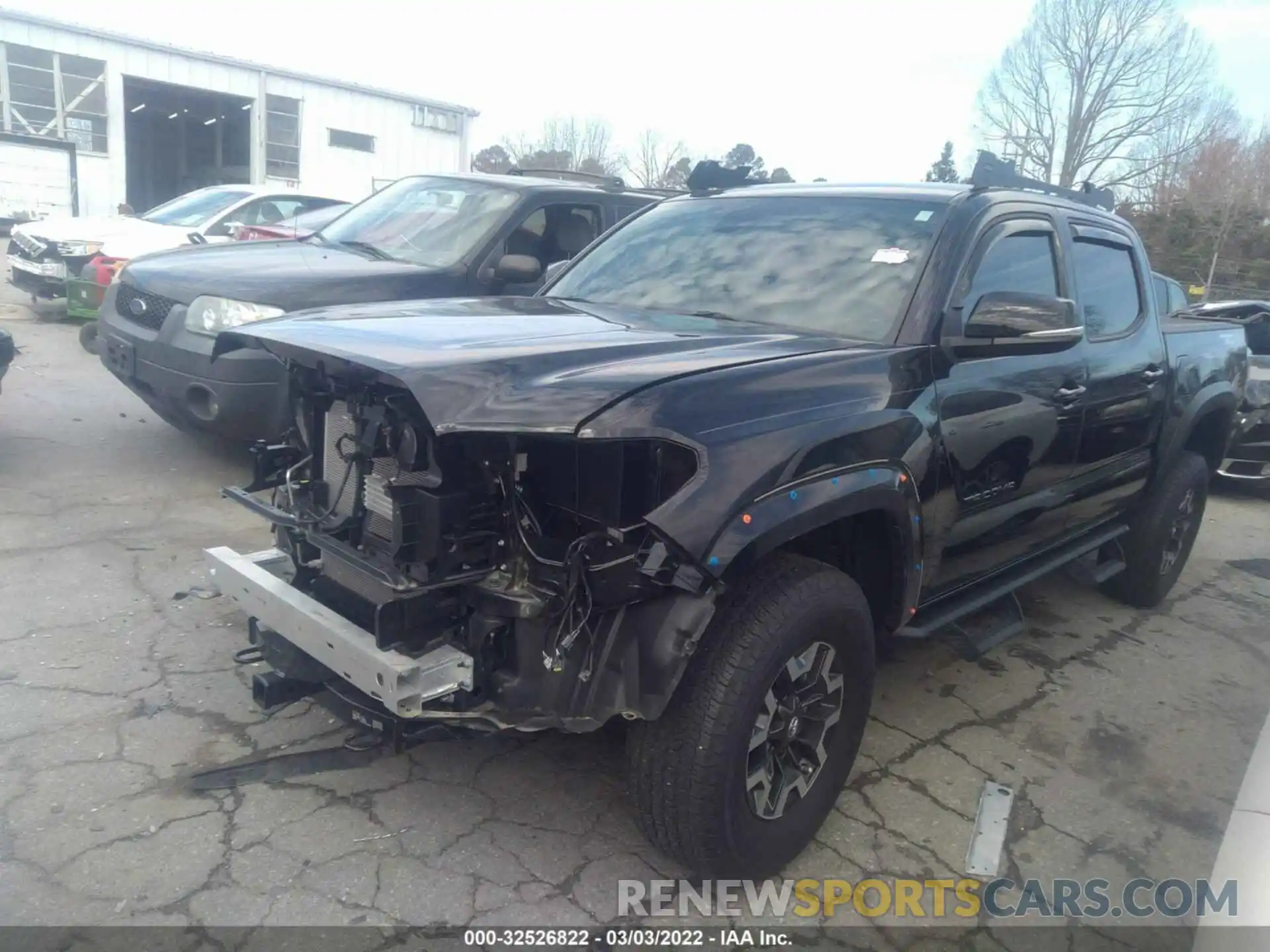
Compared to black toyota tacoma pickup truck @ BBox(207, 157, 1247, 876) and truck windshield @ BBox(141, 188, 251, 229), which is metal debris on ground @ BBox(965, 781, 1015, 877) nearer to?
black toyota tacoma pickup truck @ BBox(207, 157, 1247, 876)

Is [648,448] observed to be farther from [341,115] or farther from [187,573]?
[341,115]

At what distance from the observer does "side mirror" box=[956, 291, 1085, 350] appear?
315cm

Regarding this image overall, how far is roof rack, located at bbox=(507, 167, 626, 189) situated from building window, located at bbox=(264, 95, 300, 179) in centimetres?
2118

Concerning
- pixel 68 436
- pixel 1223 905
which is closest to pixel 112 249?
pixel 68 436

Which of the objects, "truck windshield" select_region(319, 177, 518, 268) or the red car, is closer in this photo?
"truck windshield" select_region(319, 177, 518, 268)

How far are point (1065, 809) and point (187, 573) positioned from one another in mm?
3714

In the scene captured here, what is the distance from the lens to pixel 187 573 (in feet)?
14.6

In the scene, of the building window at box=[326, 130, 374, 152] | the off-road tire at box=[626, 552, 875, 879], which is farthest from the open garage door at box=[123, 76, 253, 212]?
the off-road tire at box=[626, 552, 875, 879]

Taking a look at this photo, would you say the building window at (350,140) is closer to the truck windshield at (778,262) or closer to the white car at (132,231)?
the white car at (132,231)

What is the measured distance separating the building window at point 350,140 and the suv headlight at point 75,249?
18142mm

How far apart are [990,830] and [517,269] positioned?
3576 mm

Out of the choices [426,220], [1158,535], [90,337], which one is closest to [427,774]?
[1158,535]

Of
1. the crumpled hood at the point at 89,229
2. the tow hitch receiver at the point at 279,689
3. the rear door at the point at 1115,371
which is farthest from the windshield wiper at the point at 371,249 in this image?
the crumpled hood at the point at 89,229

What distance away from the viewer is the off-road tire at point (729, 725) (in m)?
2.45
